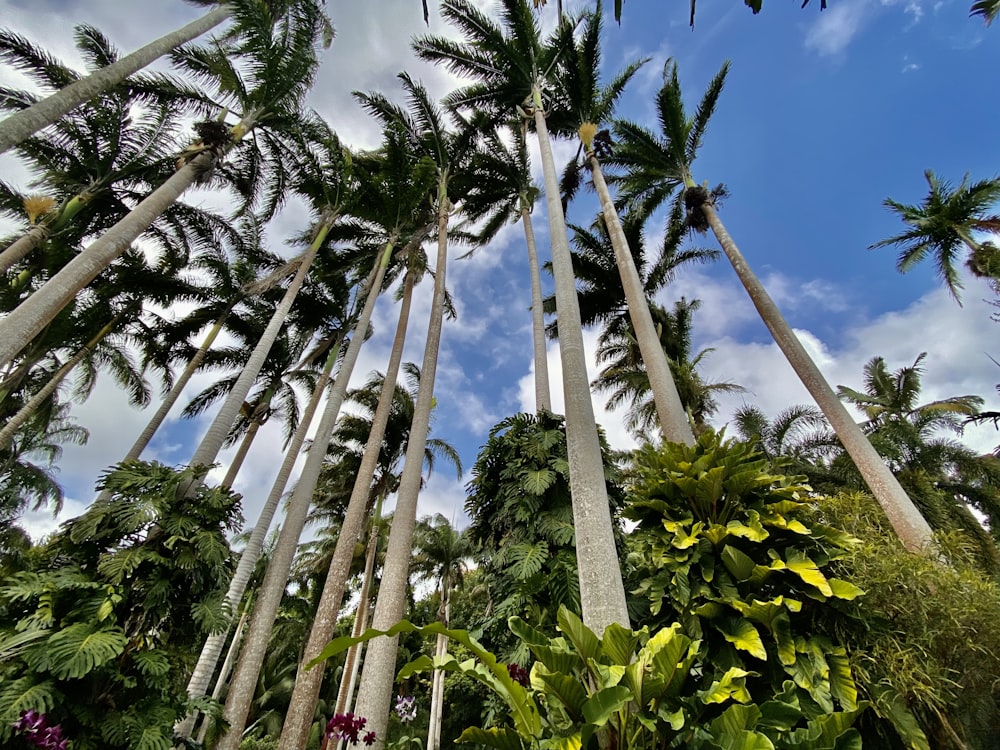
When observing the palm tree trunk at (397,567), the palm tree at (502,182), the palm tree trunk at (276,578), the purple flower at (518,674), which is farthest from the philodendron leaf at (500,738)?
the palm tree at (502,182)

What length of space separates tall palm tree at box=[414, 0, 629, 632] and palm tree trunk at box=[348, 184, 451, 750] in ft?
12.5

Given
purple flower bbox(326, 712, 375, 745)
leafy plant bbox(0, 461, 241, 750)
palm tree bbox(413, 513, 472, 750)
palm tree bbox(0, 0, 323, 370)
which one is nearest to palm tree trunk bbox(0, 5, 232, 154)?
palm tree bbox(0, 0, 323, 370)

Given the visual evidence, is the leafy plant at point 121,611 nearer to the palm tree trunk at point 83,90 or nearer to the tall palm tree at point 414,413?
the tall palm tree at point 414,413

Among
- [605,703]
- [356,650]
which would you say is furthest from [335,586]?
[356,650]

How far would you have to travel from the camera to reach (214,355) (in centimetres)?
1552

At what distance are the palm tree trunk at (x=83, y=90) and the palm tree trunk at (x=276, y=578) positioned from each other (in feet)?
19.8

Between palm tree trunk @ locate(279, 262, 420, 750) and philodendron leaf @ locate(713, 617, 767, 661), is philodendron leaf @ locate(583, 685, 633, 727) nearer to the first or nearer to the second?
philodendron leaf @ locate(713, 617, 767, 661)

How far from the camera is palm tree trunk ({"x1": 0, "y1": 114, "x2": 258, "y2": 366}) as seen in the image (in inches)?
204

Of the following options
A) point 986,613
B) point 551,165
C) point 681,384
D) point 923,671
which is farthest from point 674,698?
point 681,384

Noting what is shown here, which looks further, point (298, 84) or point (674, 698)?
point (298, 84)

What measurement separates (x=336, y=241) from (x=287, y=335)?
4021 mm

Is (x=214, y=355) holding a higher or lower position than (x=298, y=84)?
lower

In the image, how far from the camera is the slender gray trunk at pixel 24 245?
8.86m

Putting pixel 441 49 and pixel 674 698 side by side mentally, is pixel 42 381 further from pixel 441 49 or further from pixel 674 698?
pixel 674 698
